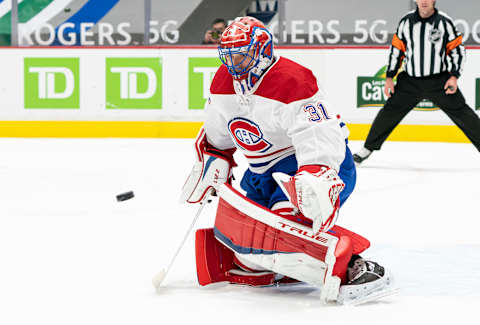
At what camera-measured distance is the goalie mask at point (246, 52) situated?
75.0 inches

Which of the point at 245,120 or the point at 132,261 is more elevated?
the point at 245,120

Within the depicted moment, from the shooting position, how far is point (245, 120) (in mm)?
1984

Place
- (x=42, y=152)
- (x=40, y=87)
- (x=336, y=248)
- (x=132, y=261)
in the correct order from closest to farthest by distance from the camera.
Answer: (x=336, y=248)
(x=132, y=261)
(x=42, y=152)
(x=40, y=87)

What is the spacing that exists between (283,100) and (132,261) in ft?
2.59

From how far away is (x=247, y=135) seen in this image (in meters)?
2.01

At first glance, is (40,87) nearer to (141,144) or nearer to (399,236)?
(141,144)

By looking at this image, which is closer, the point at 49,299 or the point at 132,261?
the point at 49,299

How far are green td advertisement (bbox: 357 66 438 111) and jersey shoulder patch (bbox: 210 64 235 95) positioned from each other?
4528mm

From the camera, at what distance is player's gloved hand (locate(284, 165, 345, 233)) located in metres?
1.71

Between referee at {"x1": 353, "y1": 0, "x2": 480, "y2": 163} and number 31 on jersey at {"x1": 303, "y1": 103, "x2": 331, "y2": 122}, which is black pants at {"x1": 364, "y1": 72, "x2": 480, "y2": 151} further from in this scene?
number 31 on jersey at {"x1": 303, "y1": 103, "x2": 331, "y2": 122}

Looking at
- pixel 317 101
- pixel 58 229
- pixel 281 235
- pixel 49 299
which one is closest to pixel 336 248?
pixel 281 235

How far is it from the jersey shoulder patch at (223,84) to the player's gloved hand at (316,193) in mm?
368

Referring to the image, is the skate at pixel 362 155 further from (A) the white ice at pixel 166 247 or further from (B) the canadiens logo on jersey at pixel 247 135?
(B) the canadiens logo on jersey at pixel 247 135

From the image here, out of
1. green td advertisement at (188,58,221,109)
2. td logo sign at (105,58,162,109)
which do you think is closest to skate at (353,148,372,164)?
green td advertisement at (188,58,221,109)
